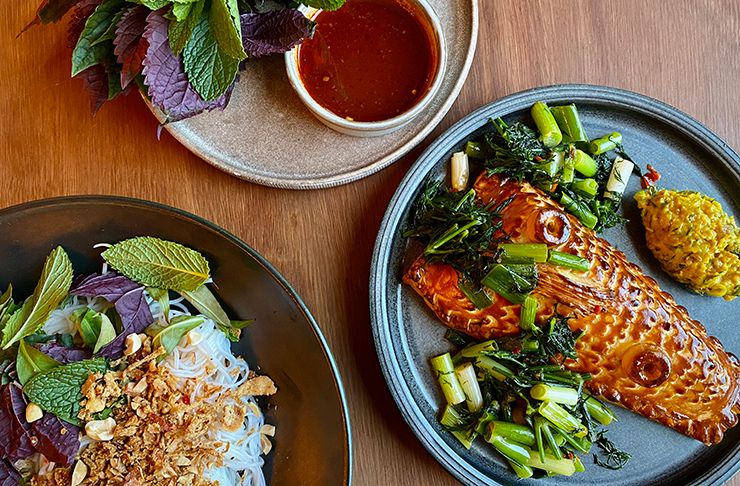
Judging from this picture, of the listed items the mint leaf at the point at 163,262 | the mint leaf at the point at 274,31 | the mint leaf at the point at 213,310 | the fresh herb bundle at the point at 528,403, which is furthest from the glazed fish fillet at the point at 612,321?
the mint leaf at the point at 274,31

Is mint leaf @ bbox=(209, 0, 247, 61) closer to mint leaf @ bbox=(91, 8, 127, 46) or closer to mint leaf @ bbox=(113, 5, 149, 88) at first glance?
mint leaf @ bbox=(113, 5, 149, 88)

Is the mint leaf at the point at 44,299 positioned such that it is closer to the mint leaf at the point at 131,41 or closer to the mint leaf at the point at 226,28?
the mint leaf at the point at 131,41

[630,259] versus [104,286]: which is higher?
[630,259]

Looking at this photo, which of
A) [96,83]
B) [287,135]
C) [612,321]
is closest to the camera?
[612,321]

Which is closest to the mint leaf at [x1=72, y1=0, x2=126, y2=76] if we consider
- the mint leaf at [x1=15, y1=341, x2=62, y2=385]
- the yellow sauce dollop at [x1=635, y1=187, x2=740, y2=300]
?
the mint leaf at [x1=15, y1=341, x2=62, y2=385]

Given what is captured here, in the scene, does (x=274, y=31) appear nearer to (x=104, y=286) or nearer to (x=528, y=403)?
(x=104, y=286)

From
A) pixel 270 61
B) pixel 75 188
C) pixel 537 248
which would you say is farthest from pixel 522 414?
pixel 75 188

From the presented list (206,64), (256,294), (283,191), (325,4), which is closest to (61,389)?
(256,294)
